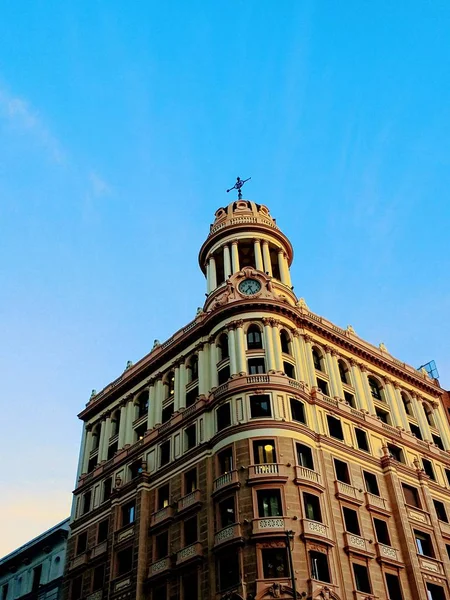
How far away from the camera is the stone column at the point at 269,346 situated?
4975cm

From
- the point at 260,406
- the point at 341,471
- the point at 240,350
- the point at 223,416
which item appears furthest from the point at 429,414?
the point at 223,416

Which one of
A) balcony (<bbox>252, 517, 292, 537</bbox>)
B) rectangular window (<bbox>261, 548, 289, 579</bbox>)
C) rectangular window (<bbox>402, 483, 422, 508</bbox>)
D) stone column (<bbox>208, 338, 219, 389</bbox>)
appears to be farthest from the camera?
stone column (<bbox>208, 338, 219, 389</bbox>)

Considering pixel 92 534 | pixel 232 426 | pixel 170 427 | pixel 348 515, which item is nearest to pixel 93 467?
pixel 92 534

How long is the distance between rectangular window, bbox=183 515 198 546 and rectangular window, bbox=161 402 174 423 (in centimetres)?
1057

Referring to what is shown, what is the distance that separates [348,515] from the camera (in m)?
45.7

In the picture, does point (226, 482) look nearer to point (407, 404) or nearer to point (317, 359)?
point (317, 359)

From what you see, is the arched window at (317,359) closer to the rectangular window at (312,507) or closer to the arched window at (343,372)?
the arched window at (343,372)

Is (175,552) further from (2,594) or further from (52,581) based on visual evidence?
(2,594)

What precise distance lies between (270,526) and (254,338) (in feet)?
52.2

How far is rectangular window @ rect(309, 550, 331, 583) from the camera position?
1579 inches

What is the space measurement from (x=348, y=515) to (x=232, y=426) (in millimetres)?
9750

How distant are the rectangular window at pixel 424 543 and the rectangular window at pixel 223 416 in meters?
15.5

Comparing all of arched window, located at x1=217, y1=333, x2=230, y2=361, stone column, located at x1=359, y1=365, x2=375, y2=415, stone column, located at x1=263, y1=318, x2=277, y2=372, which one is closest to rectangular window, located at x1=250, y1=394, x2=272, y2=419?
stone column, located at x1=263, y1=318, x2=277, y2=372

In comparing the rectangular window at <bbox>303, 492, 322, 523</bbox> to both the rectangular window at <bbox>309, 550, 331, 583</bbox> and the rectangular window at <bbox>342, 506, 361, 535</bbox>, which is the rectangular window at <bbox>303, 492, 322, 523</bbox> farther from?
the rectangular window at <bbox>342, 506, 361, 535</bbox>
